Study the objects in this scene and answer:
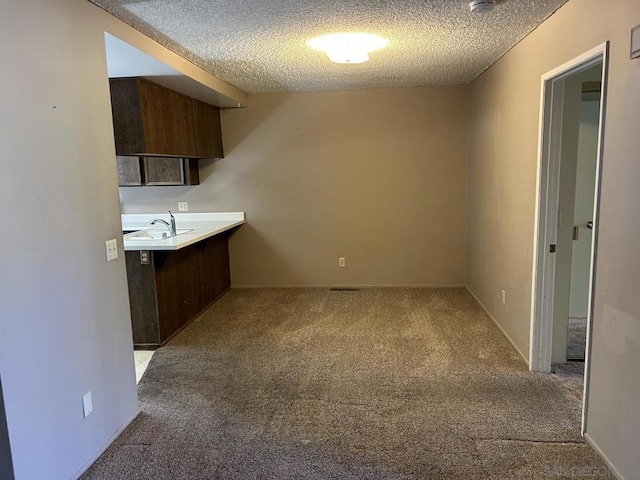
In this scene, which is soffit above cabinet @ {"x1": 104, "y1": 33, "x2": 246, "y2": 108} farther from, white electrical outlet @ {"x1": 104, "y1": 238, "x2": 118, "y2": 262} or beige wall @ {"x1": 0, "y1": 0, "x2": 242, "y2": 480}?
white electrical outlet @ {"x1": 104, "y1": 238, "x2": 118, "y2": 262}

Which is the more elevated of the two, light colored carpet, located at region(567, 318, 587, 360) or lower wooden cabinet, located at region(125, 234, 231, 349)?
lower wooden cabinet, located at region(125, 234, 231, 349)

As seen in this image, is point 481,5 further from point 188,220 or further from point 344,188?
point 188,220

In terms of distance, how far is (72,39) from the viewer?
6.91ft

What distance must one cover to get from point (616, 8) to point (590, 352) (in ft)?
5.21

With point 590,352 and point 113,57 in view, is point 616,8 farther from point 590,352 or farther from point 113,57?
point 113,57

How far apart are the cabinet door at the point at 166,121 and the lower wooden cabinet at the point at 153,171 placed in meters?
0.45

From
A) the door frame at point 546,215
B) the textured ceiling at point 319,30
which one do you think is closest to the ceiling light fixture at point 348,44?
the textured ceiling at point 319,30

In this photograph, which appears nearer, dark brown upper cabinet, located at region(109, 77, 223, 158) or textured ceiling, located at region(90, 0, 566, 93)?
textured ceiling, located at region(90, 0, 566, 93)

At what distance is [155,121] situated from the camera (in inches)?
148

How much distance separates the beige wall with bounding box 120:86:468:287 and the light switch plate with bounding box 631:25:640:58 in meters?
3.24

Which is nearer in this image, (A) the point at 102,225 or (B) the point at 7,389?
(B) the point at 7,389

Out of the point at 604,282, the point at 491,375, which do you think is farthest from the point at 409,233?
the point at 604,282

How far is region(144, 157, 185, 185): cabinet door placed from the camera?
4.83 m

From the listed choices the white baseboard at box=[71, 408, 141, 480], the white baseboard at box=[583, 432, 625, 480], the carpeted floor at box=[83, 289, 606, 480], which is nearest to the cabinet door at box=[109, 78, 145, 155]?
the carpeted floor at box=[83, 289, 606, 480]
